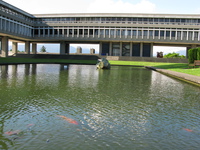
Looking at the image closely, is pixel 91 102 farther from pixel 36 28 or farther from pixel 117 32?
pixel 36 28

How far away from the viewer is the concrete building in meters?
64.5

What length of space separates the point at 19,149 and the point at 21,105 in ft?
11.9

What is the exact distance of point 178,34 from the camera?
64.9 m

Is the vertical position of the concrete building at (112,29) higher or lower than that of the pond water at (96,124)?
higher

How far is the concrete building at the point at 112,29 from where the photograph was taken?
64500 mm

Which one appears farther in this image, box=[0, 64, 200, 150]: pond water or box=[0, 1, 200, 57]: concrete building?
box=[0, 1, 200, 57]: concrete building

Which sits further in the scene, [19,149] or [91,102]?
[91,102]

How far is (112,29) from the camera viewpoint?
220 feet

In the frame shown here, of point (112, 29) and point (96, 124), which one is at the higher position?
point (112, 29)

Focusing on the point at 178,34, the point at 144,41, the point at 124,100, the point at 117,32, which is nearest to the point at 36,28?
the point at 117,32

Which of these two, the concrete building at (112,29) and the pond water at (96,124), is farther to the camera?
the concrete building at (112,29)

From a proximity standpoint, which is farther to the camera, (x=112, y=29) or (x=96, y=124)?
(x=112, y=29)

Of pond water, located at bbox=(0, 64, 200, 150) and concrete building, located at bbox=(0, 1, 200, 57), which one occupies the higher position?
concrete building, located at bbox=(0, 1, 200, 57)

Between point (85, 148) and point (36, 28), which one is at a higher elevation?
point (36, 28)
